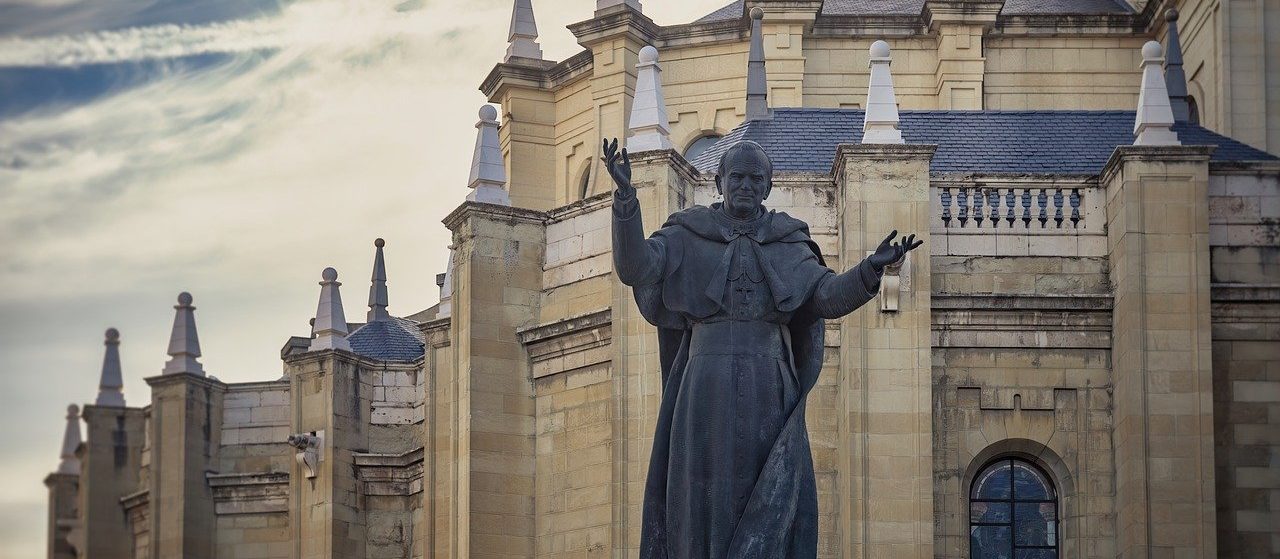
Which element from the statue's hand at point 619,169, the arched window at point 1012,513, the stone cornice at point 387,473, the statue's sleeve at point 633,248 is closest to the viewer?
the statue's hand at point 619,169

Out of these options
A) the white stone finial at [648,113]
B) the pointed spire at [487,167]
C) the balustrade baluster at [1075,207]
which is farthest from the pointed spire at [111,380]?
the balustrade baluster at [1075,207]

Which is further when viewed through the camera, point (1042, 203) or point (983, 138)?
point (983, 138)

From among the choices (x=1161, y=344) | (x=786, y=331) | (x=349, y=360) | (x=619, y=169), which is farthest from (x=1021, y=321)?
(x=619, y=169)

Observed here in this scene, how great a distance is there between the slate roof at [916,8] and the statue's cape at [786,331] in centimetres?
3908

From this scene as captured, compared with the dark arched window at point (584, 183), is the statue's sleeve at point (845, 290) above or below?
below

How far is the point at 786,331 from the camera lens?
48.4ft

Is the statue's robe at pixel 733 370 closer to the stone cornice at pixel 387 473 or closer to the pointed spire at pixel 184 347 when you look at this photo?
the stone cornice at pixel 387 473

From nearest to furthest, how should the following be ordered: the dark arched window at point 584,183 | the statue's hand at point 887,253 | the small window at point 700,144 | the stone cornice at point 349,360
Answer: the statue's hand at point 887,253
the stone cornice at point 349,360
the small window at point 700,144
the dark arched window at point 584,183

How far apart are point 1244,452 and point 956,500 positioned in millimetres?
3754

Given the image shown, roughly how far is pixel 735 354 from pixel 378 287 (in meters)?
42.1

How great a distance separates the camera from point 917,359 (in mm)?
35969

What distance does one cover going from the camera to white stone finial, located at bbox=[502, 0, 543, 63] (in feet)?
190

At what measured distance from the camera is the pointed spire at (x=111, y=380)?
173ft

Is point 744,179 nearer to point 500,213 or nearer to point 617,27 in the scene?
point 500,213
